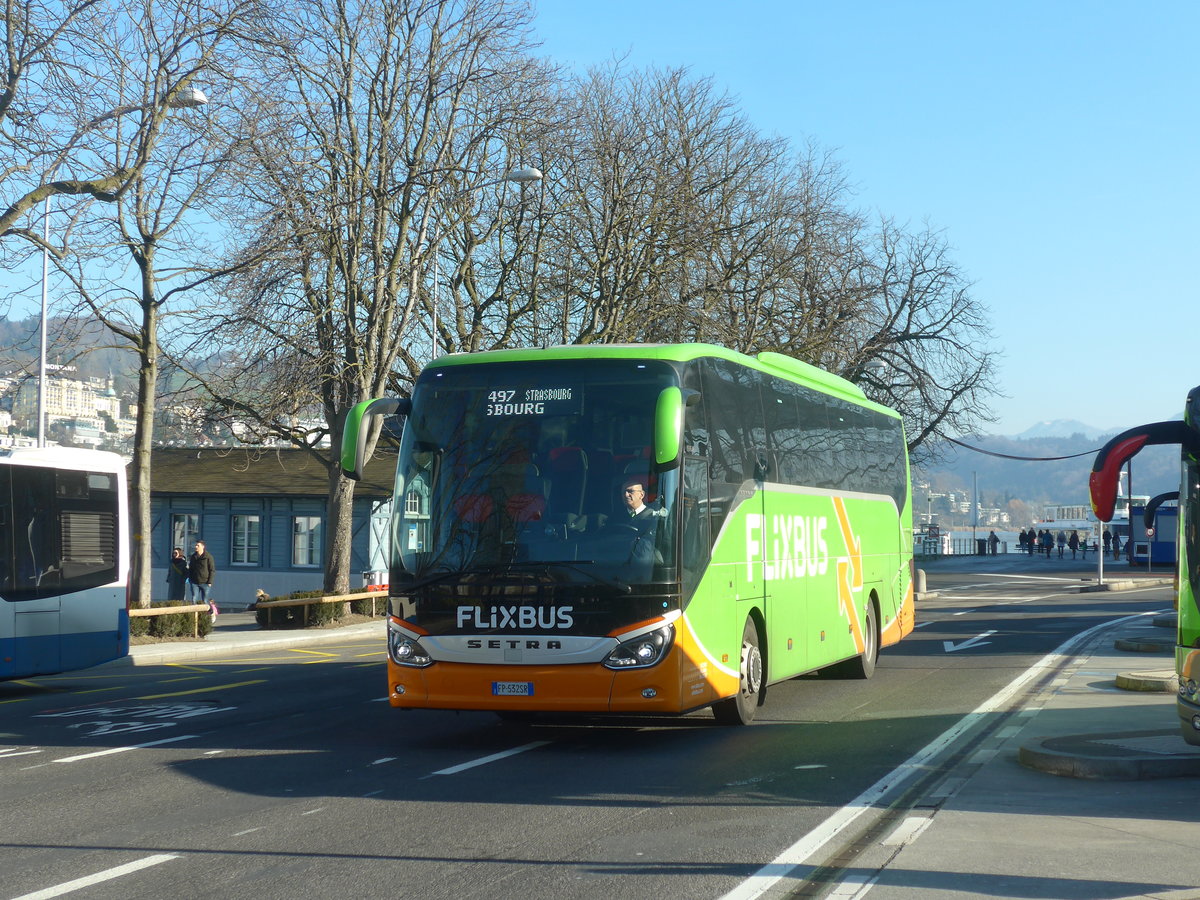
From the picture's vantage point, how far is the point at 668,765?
10.9 metres

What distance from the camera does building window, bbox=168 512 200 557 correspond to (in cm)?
4744

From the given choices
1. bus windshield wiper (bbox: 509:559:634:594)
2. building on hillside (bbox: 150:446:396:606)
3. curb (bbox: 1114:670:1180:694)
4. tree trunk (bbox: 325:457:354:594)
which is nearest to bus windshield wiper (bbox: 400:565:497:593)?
bus windshield wiper (bbox: 509:559:634:594)

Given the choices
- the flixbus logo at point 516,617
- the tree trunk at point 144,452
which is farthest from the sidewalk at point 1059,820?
the tree trunk at point 144,452

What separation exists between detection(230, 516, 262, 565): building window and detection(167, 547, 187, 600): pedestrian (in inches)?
241

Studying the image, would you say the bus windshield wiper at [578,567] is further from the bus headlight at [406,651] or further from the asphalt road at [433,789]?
the asphalt road at [433,789]

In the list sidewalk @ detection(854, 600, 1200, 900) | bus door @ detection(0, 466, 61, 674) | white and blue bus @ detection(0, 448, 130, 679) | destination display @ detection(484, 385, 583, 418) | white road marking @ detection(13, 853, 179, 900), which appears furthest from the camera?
white and blue bus @ detection(0, 448, 130, 679)

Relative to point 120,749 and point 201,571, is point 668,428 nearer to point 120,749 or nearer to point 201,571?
point 120,749

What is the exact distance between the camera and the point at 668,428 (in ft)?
35.9

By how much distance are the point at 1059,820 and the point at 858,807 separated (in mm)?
1233

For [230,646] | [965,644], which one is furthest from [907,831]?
[230,646]

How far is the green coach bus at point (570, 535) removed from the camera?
11.1 metres

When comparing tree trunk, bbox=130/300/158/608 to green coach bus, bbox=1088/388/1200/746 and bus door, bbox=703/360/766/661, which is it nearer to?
bus door, bbox=703/360/766/661

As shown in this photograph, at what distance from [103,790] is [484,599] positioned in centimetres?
322

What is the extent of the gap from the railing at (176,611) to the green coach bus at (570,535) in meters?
13.6
